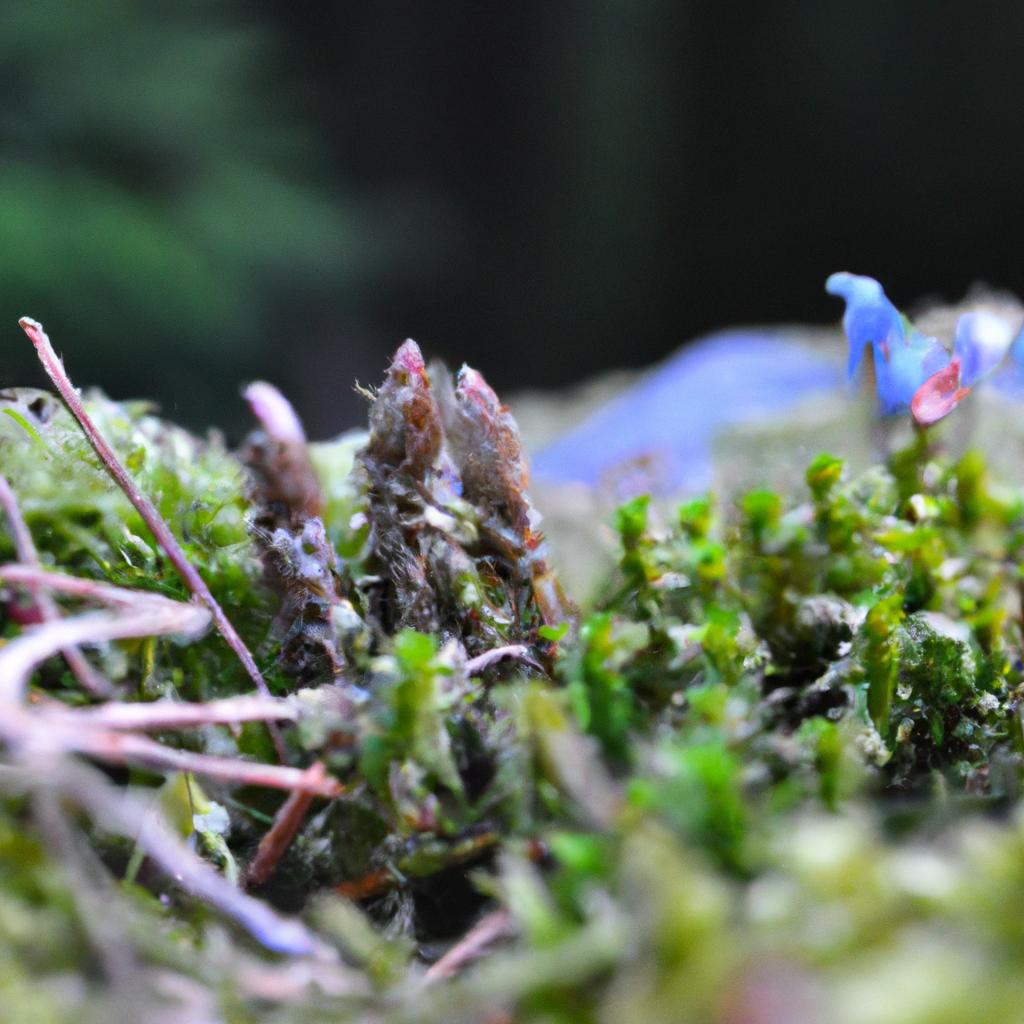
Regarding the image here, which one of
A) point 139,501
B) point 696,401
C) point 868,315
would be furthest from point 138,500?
point 696,401

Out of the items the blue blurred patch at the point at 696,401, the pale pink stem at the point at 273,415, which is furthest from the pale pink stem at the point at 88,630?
the blue blurred patch at the point at 696,401

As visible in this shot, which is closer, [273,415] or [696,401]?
[273,415]

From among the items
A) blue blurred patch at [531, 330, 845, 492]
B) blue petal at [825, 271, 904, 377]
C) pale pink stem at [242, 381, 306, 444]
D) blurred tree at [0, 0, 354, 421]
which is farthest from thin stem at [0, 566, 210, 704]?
blurred tree at [0, 0, 354, 421]

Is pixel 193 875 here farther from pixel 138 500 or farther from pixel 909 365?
pixel 909 365

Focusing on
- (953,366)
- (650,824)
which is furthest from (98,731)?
(953,366)

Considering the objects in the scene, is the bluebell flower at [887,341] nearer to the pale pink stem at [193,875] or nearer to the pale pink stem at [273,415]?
the pale pink stem at [273,415]

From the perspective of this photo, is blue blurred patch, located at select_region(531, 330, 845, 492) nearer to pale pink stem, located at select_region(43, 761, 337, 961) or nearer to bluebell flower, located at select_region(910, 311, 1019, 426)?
bluebell flower, located at select_region(910, 311, 1019, 426)

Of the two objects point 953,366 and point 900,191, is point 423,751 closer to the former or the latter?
point 953,366
